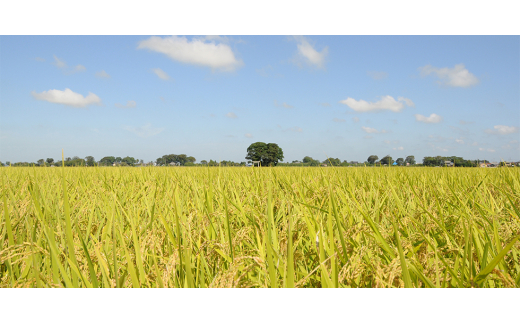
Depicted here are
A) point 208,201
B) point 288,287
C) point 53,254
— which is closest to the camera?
point 288,287

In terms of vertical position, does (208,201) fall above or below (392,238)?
above

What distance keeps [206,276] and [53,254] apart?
2.01ft

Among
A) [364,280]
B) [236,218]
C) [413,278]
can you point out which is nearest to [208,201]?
[236,218]

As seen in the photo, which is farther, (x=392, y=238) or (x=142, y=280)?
(x=392, y=238)

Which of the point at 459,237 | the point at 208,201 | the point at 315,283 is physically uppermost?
the point at 208,201

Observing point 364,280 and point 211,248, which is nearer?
point 364,280

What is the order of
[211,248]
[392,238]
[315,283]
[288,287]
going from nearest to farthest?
[288,287]
[315,283]
[211,248]
[392,238]

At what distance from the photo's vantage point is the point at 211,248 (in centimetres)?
129

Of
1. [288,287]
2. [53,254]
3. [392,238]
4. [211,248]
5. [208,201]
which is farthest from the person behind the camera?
[208,201]

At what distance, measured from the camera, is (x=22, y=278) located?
44.3 inches

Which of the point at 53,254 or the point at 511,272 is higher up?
the point at 53,254

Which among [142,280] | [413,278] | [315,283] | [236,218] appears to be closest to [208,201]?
[236,218]

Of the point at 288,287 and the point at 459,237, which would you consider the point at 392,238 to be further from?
the point at 288,287

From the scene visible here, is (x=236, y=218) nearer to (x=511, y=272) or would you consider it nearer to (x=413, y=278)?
(x=413, y=278)
